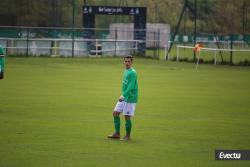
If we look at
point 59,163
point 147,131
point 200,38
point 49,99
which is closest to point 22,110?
point 49,99

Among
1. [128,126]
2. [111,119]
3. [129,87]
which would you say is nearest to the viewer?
[129,87]

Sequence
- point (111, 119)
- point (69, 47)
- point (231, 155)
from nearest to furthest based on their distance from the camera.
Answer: point (231, 155) < point (111, 119) < point (69, 47)

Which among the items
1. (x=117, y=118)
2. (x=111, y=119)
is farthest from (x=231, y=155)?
(x=111, y=119)

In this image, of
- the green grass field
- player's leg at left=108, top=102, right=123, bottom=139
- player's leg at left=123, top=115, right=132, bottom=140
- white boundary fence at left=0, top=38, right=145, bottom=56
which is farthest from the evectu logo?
white boundary fence at left=0, top=38, right=145, bottom=56

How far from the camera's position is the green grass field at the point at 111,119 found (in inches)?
514

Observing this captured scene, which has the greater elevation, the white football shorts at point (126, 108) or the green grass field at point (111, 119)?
the white football shorts at point (126, 108)

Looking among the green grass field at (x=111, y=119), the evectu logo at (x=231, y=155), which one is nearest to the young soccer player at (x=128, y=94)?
the green grass field at (x=111, y=119)

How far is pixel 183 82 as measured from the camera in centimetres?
3250

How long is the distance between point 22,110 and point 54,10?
45.2m

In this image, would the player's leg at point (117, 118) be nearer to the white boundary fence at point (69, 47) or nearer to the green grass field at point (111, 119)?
the green grass field at point (111, 119)

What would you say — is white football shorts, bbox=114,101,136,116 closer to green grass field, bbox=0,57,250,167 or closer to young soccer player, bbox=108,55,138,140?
young soccer player, bbox=108,55,138,140

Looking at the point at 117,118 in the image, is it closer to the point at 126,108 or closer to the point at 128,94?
the point at 126,108

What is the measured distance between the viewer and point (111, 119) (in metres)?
18.8

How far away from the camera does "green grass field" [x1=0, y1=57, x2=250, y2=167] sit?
13055 millimetres
